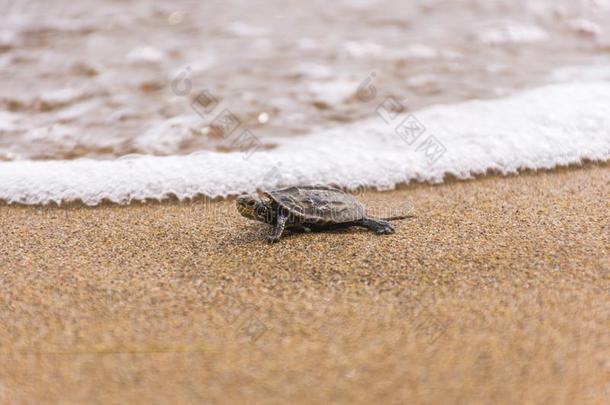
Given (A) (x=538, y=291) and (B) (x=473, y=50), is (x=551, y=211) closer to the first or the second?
(A) (x=538, y=291)

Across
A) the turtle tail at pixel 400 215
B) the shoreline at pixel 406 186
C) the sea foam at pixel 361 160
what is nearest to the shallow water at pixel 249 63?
the sea foam at pixel 361 160

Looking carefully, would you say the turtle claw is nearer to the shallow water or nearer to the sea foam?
the sea foam

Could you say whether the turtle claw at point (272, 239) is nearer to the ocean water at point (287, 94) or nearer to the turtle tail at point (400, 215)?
the turtle tail at point (400, 215)

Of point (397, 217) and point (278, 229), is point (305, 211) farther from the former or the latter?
point (397, 217)

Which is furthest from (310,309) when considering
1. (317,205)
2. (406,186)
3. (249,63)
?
(249,63)

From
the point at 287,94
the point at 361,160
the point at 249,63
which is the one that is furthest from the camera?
the point at 249,63


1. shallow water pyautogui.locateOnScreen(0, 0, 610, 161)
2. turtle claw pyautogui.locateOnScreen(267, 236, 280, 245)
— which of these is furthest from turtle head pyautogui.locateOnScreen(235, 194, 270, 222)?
shallow water pyautogui.locateOnScreen(0, 0, 610, 161)

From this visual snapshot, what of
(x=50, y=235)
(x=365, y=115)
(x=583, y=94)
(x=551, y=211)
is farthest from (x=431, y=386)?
(x=583, y=94)
